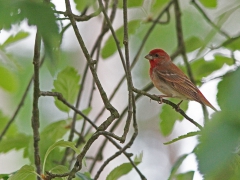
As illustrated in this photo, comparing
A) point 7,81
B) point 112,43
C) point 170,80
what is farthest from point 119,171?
point 170,80

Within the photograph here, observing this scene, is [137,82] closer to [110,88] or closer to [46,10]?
[110,88]

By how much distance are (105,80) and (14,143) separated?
6.72 meters

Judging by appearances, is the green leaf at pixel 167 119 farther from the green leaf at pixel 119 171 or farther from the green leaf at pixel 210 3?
the green leaf at pixel 210 3

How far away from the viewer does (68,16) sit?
2779mm

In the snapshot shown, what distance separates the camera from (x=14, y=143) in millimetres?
4105

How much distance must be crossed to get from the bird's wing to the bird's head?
192 mm

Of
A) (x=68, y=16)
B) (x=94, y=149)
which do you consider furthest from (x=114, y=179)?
(x=94, y=149)

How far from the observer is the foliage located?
81 centimetres

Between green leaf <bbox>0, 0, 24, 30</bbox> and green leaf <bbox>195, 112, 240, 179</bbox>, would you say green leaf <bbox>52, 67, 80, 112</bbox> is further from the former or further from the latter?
green leaf <bbox>195, 112, 240, 179</bbox>

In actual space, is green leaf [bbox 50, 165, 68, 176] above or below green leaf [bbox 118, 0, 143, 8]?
below

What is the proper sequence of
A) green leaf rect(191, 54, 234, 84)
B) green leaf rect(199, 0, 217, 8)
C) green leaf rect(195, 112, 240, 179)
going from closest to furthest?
1. green leaf rect(195, 112, 240, 179)
2. green leaf rect(191, 54, 234, 84)
3. green leaf rect(199, 0, 217, 8)

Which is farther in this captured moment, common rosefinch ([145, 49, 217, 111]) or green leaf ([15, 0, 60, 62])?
common rosefinch ([145, 49, 217, 111])

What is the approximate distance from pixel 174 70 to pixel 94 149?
15.2 feet

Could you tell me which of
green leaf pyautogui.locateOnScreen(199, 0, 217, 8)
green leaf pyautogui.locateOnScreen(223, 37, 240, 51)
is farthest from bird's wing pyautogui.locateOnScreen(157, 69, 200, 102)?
green leaf pyautogui.locateOnScreen(223, 37, 240, 51)
